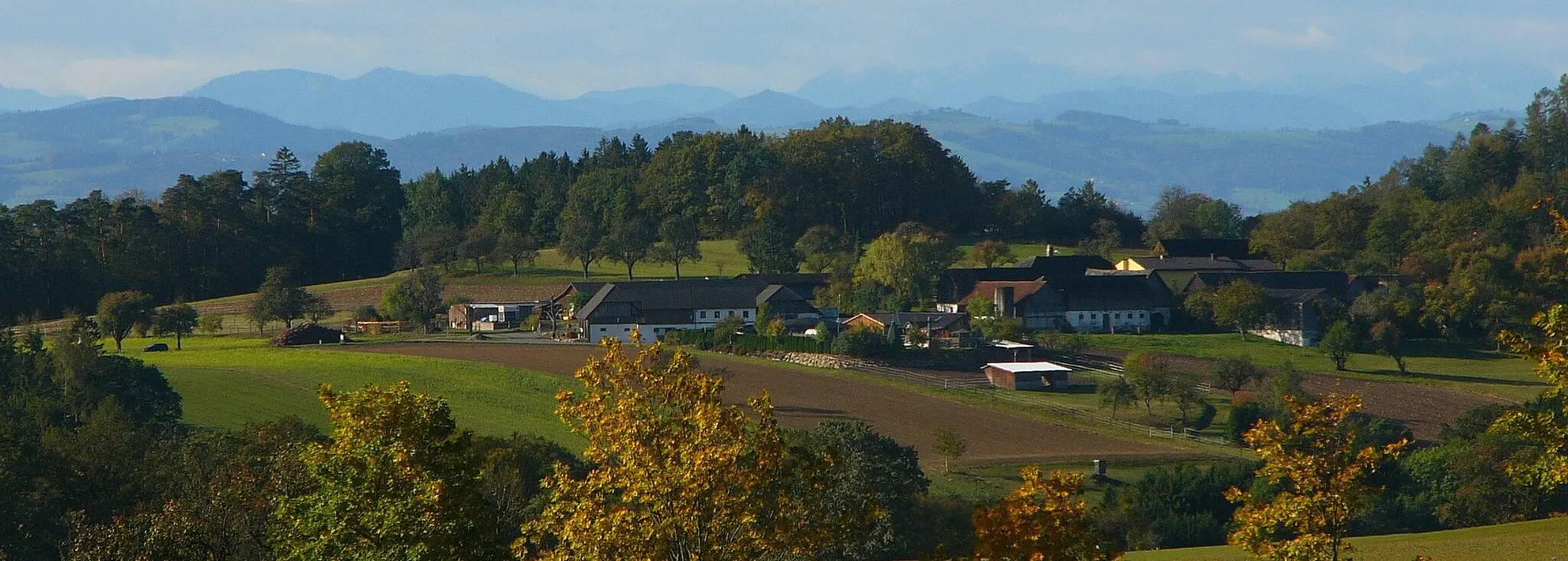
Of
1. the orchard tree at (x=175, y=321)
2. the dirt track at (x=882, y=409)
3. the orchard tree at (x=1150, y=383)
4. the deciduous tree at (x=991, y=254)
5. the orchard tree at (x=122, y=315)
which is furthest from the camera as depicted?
the deciduous tree at (x=991, y=254)

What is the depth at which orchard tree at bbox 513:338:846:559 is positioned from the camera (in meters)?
11.3

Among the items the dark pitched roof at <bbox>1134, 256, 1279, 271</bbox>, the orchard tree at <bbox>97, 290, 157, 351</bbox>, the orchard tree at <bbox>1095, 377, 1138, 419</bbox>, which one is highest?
the dark pitched roof at <bbox>1134, 256, 1279, 271</bbox>

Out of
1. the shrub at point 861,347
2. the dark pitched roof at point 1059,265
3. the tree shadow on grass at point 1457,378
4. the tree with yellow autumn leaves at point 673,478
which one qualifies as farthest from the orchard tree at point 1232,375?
the tree with yellow autumn leaves at point 673,478

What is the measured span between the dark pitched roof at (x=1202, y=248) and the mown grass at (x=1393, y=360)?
66.4ft

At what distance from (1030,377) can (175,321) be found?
3633 cm

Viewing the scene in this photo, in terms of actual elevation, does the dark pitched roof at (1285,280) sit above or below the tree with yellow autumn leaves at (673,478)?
above

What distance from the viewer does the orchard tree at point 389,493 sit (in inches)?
484

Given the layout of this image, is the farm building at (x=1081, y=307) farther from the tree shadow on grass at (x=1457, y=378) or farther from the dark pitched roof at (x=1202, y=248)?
the dark pitched roof at (x=1202, y=248)

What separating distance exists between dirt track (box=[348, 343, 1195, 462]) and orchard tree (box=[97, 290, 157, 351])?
390 inches

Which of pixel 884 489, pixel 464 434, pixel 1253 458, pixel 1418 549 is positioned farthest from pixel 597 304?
pixel 464 434

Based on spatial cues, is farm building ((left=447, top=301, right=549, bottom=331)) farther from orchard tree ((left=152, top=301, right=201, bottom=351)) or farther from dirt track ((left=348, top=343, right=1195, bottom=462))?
orchard tree ((left=152, top=301, right=201, bottom=351))

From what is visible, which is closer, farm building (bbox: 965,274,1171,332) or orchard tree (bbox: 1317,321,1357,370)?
orchard tree (bbox: 1317,321,1357,370)

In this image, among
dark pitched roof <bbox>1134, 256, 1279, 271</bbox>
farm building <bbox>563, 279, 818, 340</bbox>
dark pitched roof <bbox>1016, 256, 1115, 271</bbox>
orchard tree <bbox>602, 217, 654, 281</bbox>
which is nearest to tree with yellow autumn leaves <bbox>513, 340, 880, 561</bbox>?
farm building <bbox>563, 279, 818, 340</bbox>

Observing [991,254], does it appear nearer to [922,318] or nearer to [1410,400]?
[922,318]
